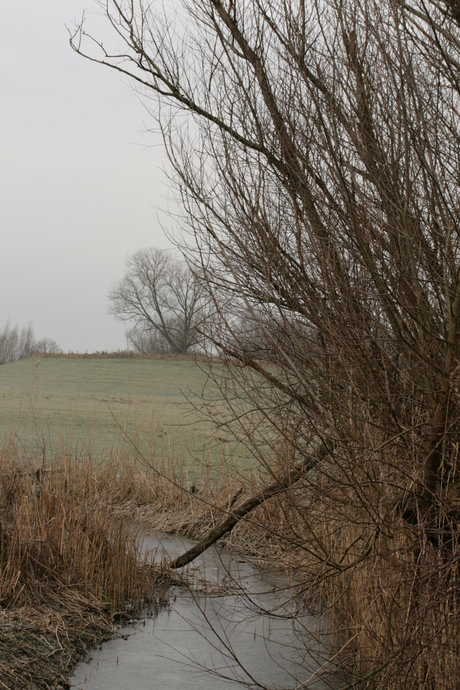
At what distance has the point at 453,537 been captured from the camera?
9.05ft

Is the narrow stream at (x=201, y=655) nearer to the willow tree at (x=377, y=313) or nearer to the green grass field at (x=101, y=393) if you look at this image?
the willow tree at (x=377, y=313)

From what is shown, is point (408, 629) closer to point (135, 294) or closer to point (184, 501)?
point (184, 501)

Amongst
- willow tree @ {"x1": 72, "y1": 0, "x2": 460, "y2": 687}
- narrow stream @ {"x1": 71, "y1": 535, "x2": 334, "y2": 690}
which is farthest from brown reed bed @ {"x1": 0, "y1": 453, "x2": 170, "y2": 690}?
willow tree @ {"x1": 72, "y1": 0, "x2": 460, "y2": 687}

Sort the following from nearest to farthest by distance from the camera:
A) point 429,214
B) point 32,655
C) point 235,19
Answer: point 429,214 < point 32,655 < point 235,19

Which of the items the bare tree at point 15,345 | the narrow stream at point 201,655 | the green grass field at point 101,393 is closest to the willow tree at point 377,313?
the narrow stream at point 201,655

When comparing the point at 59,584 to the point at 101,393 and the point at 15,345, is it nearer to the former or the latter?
the point at 101,393

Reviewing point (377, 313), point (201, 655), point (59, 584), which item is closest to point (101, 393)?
point (59, 584)

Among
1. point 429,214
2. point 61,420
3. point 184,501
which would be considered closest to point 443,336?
point 429,214

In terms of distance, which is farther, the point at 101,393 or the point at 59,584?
the point at 101,393

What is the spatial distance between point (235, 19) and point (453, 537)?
3677 mm

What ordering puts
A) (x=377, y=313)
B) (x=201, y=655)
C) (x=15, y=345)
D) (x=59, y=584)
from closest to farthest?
1. (x=377, y=313)
2. (x=201, y=655)
3. (x=59, y=584)
4. (x=15, y=345)

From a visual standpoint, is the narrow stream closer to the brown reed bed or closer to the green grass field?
the brown reed bed

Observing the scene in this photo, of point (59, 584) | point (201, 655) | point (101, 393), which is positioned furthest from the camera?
point (101, 393)

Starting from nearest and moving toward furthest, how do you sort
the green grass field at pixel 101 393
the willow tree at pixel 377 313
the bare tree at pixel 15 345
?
1. the willow tree at pixel 377 313
2. the green grass field at pixel 101 393
3. the bare tree at pixel 15 345
